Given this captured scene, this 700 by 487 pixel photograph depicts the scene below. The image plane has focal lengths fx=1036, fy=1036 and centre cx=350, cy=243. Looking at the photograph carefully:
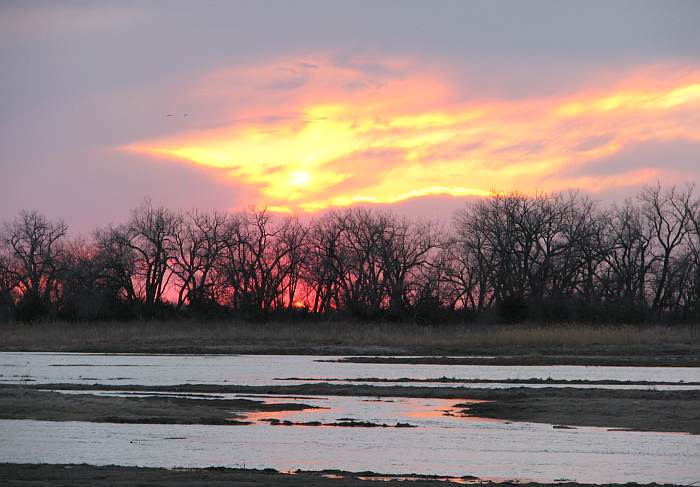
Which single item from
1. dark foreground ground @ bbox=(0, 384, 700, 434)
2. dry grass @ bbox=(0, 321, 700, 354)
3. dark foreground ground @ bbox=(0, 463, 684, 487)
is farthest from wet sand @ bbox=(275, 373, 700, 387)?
dark foreground ground @ bbox=(0, 463, 684, 487)

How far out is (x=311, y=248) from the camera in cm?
10200

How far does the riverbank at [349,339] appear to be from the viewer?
187 feet

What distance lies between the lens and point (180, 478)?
1576 cm

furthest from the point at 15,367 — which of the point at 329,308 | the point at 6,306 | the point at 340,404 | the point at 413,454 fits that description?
the point at 6,306

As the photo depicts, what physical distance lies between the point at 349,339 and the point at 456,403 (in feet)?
120

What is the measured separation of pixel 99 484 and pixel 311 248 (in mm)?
87013

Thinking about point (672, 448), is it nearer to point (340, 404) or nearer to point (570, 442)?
point (570, 442)

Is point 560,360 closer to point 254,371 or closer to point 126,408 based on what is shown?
point 254,371

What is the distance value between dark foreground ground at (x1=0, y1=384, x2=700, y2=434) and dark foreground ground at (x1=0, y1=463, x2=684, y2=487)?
7549 millimetres

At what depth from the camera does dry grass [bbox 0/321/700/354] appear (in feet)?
189

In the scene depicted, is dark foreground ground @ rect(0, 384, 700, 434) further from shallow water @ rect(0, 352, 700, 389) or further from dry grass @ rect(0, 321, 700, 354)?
dry grass @ rect(0, 321, 700, 354)

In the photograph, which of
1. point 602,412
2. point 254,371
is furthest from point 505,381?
point 254,371

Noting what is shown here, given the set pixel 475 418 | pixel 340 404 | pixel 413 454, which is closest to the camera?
pixel 413 454

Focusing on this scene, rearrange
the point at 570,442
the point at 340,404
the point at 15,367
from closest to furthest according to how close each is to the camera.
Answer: the point at 570,442, the point at 340,404, the point at 15,367
